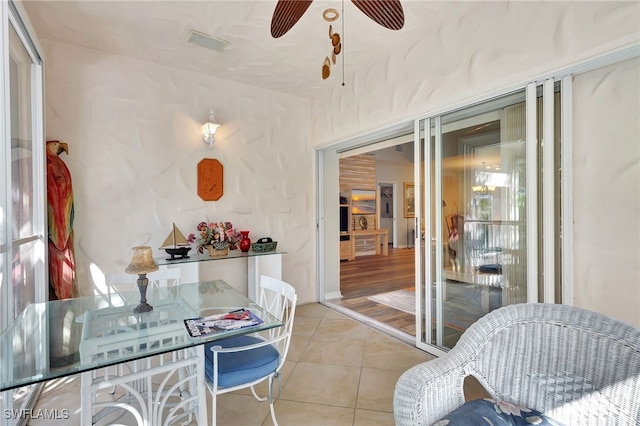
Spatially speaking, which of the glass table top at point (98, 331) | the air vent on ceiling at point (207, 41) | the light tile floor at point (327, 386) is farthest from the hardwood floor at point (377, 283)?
the air vent on ceiling at point (207, 41)

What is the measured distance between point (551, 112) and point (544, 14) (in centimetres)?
60

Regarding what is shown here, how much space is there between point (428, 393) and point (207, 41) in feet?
10.3

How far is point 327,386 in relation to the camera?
2318 millimetres

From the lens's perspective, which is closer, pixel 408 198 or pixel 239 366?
pixel 239 366

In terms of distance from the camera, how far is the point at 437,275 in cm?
278

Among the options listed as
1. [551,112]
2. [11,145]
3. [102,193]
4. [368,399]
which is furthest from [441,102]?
[102,193]

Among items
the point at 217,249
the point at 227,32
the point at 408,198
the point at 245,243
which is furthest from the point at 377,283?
the point at 408,198

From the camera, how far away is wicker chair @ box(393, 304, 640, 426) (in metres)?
1.22

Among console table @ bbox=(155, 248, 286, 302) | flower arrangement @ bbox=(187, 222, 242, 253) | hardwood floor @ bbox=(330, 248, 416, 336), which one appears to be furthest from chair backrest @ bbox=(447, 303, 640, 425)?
flower arrangement @ bbox=(187, 222, 242, 253)

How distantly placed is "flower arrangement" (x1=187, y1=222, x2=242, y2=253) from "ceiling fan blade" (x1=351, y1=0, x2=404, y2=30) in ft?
8.54

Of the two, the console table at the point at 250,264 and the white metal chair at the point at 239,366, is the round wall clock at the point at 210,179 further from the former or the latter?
the white metal chair at the point at 239,366

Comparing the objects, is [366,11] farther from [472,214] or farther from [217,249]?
[217,249]

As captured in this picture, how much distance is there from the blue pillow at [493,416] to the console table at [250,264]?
258cm

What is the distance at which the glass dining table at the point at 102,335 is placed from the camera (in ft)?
4.08
